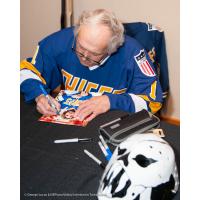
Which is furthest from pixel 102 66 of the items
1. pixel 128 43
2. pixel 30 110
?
pixel 30 110

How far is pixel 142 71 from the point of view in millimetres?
1472

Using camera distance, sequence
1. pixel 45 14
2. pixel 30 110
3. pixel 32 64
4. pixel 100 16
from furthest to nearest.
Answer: pixel 45 14 → pixel 32 64 → pixel 100 16 → pixel 30 110

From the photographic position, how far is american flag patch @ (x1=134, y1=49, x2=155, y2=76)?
4.83 ft

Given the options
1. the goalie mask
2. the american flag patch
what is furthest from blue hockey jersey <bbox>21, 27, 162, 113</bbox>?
the goalie mask

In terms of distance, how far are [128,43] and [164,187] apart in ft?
2.92

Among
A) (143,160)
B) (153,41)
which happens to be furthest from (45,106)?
(153,41)

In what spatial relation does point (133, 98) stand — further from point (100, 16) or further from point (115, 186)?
point (115, 186)

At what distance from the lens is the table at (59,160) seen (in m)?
0.84

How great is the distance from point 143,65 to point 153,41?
48 cm

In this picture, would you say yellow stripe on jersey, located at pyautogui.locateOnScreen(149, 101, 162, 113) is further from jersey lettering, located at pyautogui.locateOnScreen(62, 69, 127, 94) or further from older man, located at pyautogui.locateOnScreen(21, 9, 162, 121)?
jersey lettering, located at pyautogui.locateOnScreen(62, 69, 127, 94)

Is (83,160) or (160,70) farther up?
(160,70)

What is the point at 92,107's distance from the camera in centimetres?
123

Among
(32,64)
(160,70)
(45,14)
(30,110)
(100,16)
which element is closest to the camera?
(30,110)
